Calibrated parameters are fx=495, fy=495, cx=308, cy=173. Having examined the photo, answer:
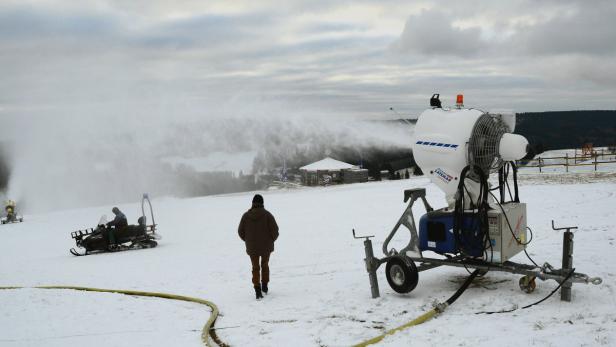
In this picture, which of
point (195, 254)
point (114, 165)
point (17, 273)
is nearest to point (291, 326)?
point (195, 254)

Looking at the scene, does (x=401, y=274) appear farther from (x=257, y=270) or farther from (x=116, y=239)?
(x=116, y=239)

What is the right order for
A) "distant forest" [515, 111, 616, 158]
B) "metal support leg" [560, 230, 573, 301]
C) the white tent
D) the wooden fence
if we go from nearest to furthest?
"metal support leg" [560, 230, 573, 301]
the wooden fence
the white tent
"distant forest" [515, 111, 616, 158]

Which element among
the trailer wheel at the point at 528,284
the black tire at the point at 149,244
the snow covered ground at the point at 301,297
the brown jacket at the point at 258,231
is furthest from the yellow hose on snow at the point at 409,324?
the black tire at the point at 149,244

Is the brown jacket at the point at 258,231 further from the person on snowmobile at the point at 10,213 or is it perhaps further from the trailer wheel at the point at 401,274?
the person on snowmobile at the point at 10,213

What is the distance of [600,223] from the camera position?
1183 cm

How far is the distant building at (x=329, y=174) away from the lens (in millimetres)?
41219

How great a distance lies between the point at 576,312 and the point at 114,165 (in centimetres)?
3383

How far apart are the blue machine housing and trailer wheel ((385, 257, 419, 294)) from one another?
57cm

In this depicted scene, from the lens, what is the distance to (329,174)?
41969 mm

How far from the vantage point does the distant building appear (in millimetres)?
41219

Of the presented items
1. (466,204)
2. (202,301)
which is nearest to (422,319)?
(466,204)

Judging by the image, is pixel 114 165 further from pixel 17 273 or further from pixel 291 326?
pixel 291 326

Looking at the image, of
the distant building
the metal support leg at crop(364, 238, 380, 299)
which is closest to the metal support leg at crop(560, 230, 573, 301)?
the metal support leg at crop(364, 238, 380, 299)

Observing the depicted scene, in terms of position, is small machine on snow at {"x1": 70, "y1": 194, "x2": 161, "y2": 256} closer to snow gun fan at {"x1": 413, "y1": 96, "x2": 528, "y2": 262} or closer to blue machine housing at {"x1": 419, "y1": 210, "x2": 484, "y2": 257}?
blue machine housing at {"x1": 419, "y1": 210, "x2": 484, "y2": 257}
